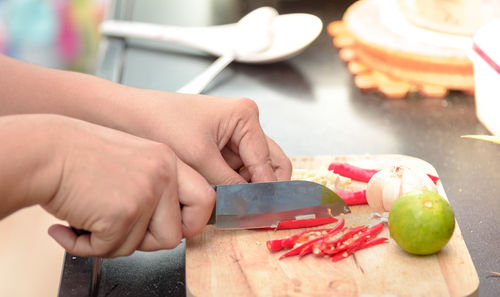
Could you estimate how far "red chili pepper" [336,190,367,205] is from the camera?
4.68 feet

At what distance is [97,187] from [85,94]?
0.43m

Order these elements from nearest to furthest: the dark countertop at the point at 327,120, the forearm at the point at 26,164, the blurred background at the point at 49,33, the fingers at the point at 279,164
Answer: the forearm at the point at 26,164
the dark countertop at the point at 327,120
the fingers at the point at 279,164
the blurred background at the point at 49,33

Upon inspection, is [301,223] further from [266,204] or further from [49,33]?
[49,33]

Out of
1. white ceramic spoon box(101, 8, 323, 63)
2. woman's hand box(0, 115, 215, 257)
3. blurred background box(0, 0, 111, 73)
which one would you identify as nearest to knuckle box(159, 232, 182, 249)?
woman's hand box(0, 115, 215, 257)

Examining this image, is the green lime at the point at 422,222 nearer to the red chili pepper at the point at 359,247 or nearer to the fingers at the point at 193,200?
the red chili pepper at the point at 359,247

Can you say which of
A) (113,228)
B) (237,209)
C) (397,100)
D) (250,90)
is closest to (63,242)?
(113,228)

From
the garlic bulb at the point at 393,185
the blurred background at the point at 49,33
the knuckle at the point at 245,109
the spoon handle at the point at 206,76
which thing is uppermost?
the knuckle at the point at 245,109

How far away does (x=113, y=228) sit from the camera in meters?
1.07

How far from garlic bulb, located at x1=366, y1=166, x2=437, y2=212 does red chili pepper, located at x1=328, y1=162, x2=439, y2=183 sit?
0.13m

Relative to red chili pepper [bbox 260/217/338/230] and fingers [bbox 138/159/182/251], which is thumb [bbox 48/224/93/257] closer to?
fingers [bbox 138/159/182/251]

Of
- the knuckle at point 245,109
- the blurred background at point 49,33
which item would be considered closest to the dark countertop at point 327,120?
the knuckle at point 245,109

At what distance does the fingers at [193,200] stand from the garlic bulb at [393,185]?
374mm

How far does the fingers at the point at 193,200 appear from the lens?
1207 millimetres

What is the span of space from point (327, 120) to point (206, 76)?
44 centimetres
